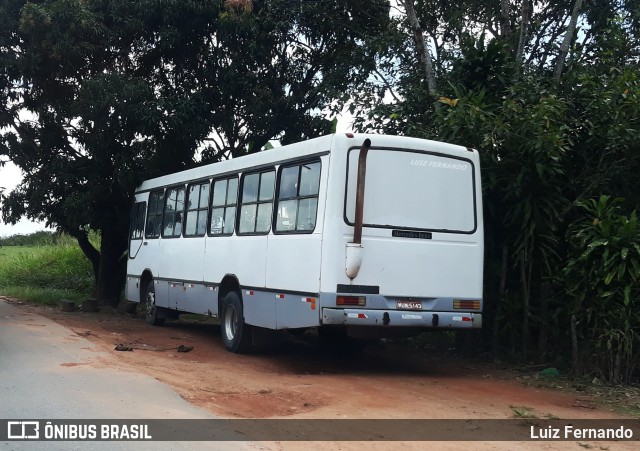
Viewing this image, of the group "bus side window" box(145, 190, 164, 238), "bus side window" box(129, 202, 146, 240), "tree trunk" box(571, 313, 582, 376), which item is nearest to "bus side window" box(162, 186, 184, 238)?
"bus side window" box(145, 190, 164, 238)

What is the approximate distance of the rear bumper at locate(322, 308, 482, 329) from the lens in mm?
9273

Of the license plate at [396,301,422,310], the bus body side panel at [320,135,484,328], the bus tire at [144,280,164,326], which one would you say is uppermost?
the bus body side panel at [320,135,484,328]

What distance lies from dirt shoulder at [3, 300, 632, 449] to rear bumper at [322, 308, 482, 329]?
0.77m

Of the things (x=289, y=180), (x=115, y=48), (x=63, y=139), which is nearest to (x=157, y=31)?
(x=115, y=48)

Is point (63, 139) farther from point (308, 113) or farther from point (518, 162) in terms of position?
point (518, 162)

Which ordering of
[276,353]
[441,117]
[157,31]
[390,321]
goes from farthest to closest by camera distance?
[157,31]
[276,353]
[441,117]
[390,321]

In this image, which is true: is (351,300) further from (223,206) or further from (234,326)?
(223,206)

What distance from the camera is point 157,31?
18.2 metres

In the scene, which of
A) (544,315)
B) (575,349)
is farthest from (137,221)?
(575,349)

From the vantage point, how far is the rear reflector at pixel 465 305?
10016 millimetres

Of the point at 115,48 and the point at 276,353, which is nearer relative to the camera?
the point at 276,353

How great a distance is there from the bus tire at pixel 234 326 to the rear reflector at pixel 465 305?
3396 millimetres

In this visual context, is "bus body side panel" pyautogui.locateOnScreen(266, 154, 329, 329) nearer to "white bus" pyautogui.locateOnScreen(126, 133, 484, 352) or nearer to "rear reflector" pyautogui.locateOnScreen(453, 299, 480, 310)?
"white bus" pyautogui.locateOnScreen(126, 133, 484, 352)

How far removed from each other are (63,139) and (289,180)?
11026 millimetres
